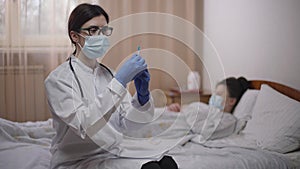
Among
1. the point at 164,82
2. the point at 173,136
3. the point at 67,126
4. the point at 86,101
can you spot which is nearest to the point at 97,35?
the point at 86,101

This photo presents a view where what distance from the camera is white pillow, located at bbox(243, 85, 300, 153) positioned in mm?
2111

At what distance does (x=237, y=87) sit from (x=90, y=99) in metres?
1.50

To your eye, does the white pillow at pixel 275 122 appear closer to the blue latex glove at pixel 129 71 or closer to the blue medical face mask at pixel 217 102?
the blue medical face mask at pixel 217 102

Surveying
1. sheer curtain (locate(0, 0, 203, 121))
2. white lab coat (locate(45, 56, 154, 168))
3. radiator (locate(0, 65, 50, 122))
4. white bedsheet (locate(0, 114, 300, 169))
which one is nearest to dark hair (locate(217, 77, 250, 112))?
white bedsheet (locate(0, 114, 300, 169))

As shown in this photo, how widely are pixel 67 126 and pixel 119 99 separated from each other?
0.94 feet

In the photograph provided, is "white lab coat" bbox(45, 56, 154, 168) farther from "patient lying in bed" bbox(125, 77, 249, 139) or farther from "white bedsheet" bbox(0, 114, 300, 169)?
"patient lying in bed" bbox(125, 77, 249, 139)

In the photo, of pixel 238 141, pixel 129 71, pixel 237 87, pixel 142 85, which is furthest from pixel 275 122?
pixel 129 71

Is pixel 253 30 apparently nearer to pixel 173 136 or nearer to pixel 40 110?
pixel 173 136

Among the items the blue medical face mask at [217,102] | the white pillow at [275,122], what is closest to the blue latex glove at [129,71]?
the white pillow at [275,122]

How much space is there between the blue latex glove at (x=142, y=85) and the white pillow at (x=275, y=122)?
835 mm

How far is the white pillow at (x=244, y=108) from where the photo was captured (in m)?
2.48

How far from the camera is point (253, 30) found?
2.91 meters

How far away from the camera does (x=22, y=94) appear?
3.37 m

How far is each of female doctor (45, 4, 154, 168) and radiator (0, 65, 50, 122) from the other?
1.80 metres
